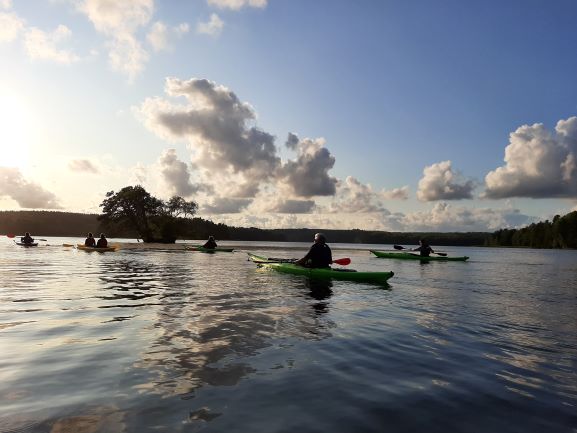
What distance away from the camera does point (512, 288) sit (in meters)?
22.7

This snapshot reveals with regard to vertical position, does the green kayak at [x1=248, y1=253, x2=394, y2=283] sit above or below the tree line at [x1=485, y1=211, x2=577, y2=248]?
below

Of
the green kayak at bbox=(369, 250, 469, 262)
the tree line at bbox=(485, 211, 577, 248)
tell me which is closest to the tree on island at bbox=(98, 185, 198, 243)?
the green kayak at bbox=(369, 250, 469, 262)

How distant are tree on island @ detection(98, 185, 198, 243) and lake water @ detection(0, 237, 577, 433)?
254 feet

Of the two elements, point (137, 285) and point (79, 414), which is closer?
point (79, 414)

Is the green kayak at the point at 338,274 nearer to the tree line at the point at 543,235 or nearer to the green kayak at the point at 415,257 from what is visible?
the green kayak at the point at 415,257

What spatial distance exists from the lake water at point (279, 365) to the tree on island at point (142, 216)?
77.4 m

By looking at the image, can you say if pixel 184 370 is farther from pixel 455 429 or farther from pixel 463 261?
pixel 463 261

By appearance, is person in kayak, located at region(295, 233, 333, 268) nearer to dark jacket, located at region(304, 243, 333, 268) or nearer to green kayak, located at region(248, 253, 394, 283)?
dark jacket, located at region(304, 243, 333, 268)

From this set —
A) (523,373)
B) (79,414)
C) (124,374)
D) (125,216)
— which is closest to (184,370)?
(124,374)

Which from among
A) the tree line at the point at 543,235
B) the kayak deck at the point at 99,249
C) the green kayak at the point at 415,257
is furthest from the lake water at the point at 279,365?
the tree line at the point at 543,235

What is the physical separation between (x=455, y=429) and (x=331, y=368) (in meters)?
2.67

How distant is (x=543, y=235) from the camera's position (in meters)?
157

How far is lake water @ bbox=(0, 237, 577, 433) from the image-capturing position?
5.24m

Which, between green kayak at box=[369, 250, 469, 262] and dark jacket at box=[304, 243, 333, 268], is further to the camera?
green kayak at box=[369, 250, 469, 262]
